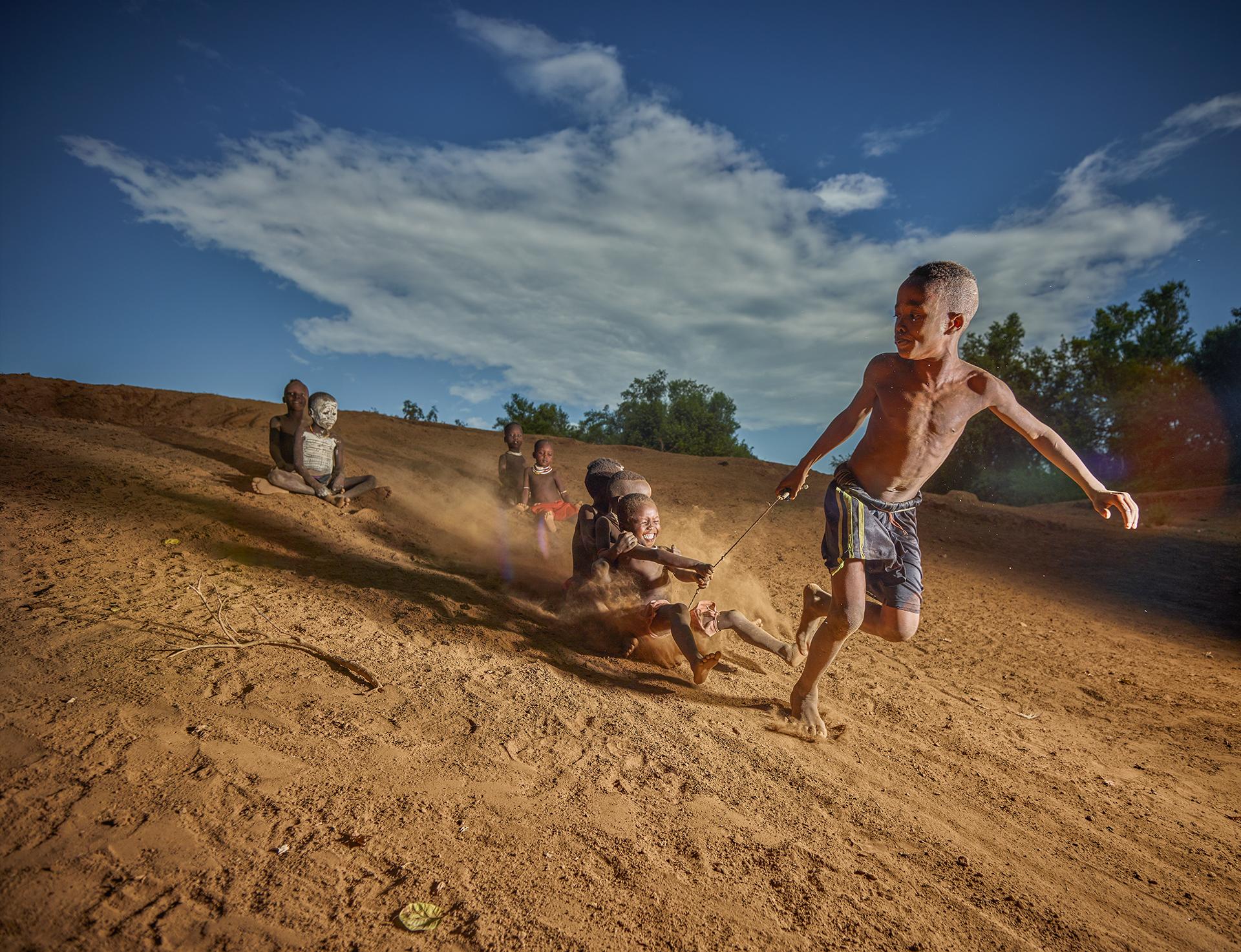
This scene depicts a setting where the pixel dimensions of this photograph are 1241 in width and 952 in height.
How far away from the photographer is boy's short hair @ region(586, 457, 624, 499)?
4691mm

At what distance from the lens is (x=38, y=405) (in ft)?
35.3

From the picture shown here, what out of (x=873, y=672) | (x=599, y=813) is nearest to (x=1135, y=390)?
(x=873, y=672)

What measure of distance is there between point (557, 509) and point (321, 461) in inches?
105

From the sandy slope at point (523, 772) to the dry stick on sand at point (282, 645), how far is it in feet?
0.19

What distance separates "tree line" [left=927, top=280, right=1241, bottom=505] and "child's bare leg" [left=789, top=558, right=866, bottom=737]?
1859cm

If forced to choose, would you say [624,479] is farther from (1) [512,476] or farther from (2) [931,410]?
(1) [512,476]

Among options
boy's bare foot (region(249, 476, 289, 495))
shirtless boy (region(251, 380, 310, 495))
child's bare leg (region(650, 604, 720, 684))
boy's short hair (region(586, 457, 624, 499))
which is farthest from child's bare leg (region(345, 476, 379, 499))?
child's bare leg (region(650, 604, 720, 684))

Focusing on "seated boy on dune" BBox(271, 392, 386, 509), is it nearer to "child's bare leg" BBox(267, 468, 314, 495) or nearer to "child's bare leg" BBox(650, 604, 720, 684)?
"child's bare leg" BBox(267, 468, 314, 495)

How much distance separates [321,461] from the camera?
7102mm

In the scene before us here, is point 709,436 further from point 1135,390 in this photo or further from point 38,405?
point 38,405

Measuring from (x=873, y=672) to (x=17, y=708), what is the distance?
4.42 m

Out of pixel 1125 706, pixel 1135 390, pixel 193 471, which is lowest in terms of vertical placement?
pixel 1125 706

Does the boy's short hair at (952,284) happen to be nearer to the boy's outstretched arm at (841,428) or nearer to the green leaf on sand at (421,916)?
the boy's outstretched arm at (841,428)

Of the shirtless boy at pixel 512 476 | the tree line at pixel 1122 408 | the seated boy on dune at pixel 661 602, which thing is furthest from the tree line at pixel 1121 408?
the seated boy on dune at pixel 661 602
